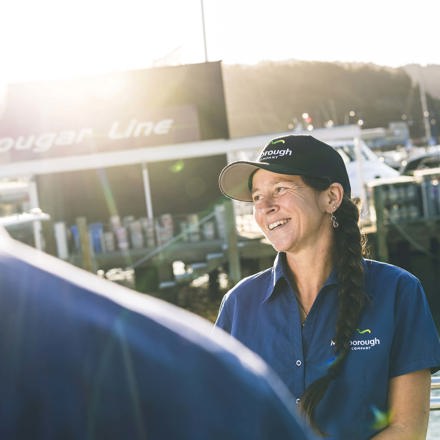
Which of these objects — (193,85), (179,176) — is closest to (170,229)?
(179,176)

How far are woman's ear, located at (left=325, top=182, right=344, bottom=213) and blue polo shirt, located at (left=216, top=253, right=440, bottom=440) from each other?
0.76ft

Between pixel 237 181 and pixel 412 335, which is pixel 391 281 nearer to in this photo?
pixel 412 335

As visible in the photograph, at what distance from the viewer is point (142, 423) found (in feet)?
1.60

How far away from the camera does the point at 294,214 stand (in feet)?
7.70

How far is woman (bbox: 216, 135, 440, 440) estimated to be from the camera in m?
2.01

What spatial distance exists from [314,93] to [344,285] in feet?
566

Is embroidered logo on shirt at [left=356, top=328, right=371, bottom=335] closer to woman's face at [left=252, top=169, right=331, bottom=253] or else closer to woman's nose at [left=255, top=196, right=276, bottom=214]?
woman's face at [left=252, top=169, right=331, bottom=253]

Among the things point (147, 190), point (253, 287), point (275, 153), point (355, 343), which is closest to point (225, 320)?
point (253, 287)

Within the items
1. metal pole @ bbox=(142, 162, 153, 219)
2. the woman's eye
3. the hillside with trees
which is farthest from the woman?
the hillside with trees

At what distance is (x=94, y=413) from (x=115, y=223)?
14436 millimetres

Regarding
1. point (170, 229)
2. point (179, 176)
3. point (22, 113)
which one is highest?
point (22, 113)

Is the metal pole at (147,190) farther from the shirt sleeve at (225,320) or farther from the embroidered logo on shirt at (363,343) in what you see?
the embroidered logo on shirt at (363,343)

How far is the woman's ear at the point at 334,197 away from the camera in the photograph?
7.72ft

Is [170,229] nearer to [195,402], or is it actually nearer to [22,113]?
[22,113]
